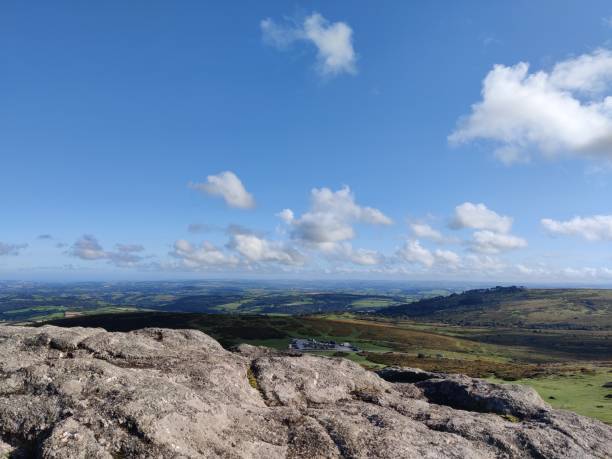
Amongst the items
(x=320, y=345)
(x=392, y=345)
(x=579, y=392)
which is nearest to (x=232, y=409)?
(x=579, y=392)

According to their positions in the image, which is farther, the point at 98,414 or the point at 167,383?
the point at 167,383

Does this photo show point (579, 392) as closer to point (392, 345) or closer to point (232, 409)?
point (232, 409)

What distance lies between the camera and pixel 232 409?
14.2 m

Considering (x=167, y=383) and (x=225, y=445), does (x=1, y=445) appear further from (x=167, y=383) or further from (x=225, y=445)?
(x=225, y=445)

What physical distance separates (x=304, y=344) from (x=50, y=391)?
13084cm

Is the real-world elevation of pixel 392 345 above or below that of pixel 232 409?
below

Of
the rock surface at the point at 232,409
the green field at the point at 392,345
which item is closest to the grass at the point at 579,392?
the green field at the point at 392,345

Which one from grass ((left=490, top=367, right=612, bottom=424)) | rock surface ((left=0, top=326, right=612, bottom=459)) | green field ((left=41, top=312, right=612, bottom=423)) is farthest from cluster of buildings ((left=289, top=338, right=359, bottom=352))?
rock surface ((left=0, top=326, right=612, bottom=459))

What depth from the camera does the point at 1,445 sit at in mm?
11500

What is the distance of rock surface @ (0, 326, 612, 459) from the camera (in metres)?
11.9

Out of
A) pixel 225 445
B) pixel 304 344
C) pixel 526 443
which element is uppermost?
pixel 225 445

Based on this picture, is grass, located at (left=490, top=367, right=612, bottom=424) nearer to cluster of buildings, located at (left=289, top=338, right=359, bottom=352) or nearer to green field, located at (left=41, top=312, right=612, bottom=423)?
green field, located at (left=41, top=312, right=612, bottom=423)

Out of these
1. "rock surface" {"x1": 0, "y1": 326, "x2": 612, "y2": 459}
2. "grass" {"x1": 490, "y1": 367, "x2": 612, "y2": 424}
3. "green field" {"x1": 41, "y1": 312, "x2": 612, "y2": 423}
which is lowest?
"green field" {"x1": 41, "y1": 312, "x2": 612, "y2": 423}

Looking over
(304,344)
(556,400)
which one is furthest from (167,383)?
(304,344)
